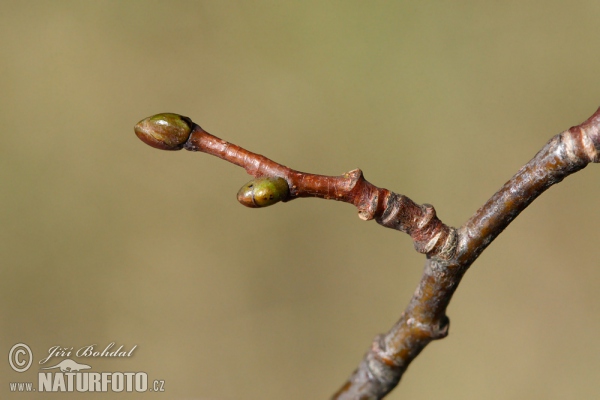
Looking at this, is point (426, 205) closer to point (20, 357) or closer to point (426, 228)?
point (426, 228)

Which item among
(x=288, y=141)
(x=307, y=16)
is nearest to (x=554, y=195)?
(x=288, y=141)

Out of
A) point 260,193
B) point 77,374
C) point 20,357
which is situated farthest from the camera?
point 20,357

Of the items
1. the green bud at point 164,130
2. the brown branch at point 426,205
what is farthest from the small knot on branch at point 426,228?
the green bud at point 164,130

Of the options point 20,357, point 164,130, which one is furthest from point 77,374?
point 164,130

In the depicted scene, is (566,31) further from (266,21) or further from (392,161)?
(266,21)

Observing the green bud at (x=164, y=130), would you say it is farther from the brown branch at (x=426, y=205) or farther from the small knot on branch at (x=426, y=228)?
the small knot on branch at (x=426, y=228)

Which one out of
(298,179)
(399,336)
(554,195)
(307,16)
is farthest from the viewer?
(307,16)
